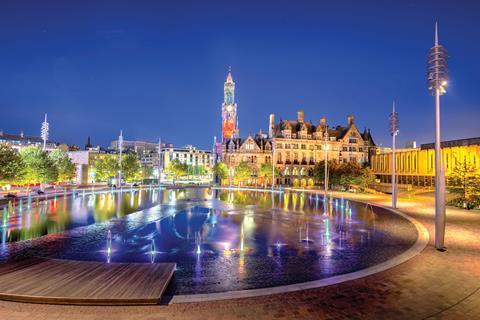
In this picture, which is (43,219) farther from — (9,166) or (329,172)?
(329,172)

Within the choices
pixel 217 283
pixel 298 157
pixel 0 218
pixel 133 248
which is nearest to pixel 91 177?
pixel 298 157

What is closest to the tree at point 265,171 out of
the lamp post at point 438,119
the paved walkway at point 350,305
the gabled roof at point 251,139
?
the gabled roof at point 251,139

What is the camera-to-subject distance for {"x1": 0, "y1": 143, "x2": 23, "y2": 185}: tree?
140 feet

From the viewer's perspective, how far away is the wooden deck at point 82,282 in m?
9.84

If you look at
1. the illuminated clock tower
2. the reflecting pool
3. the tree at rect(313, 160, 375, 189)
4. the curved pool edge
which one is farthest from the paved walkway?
the illuminated clock tower

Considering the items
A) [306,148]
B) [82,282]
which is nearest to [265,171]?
[306,148]

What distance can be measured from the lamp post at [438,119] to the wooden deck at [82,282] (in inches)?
588

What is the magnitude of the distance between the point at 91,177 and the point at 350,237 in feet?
338

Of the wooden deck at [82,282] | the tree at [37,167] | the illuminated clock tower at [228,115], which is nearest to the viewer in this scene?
the wooden deck at [82,282]

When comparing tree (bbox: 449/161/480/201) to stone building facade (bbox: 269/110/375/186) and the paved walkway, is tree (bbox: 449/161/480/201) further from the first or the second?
stone building facade (bbox: 269/110/375/186)

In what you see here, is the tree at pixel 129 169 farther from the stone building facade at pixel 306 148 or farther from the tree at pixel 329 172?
the tree at pixel 329 172

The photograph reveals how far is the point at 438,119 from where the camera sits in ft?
57.7

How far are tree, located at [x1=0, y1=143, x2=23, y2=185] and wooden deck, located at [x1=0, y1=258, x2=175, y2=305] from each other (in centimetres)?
3735

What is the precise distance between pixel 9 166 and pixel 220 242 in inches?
1627
